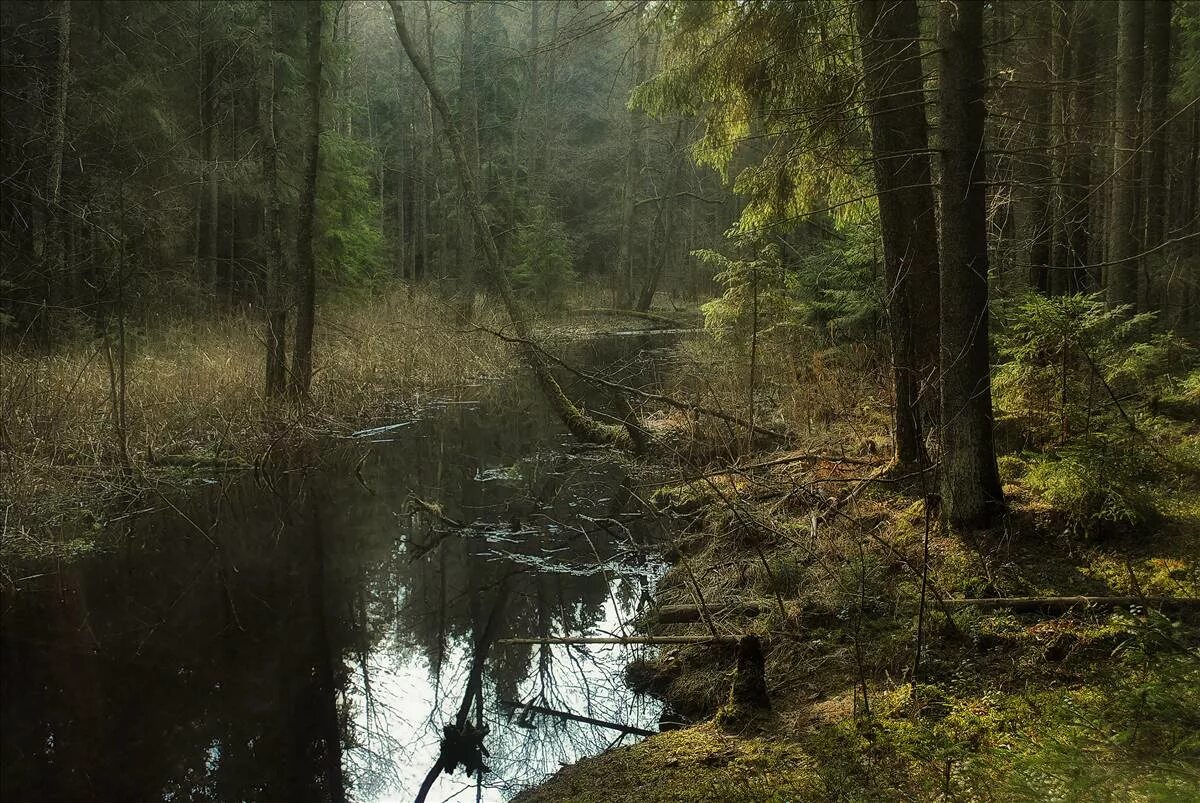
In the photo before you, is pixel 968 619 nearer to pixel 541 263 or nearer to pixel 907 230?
pixel 907 230

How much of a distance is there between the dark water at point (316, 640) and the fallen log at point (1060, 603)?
1733 mm

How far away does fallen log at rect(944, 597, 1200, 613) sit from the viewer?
3354mm

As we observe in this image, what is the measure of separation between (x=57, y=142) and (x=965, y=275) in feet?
43.7

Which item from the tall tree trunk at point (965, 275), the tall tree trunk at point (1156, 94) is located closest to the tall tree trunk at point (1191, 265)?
the tall tree trunk at point (1156, 94)

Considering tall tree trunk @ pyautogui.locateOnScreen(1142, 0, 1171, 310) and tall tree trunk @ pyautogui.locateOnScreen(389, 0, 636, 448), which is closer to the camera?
tall tree trunk @ pyautogui.locateOnScreen(1142, 0, 1171, 310)

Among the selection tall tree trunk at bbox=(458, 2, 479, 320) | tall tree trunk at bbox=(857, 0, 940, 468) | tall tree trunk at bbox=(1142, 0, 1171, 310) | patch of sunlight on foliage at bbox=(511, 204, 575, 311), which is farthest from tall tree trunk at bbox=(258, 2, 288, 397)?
patch of sunlight on foliage at bbox=(511, 204, 575, 311)

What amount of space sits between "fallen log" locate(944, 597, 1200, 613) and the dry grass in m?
7.23

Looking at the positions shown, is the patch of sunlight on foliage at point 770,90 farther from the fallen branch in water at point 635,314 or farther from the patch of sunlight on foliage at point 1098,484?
the fallen branch in water at point 635,314

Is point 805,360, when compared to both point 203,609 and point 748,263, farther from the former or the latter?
point 203,609

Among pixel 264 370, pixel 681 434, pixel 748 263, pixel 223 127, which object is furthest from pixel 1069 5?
pixel 223 127

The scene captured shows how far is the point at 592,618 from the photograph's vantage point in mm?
5523

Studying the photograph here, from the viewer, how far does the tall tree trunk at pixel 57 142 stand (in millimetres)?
12086

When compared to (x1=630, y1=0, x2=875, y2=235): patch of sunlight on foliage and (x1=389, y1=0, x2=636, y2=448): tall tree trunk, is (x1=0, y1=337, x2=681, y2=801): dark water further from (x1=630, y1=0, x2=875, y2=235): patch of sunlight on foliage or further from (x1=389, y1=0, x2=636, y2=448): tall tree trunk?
(x1=630, y1=0, x2=875, y2=235): patch of sunlight on foliage

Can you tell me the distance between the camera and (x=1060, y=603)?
140 inches
